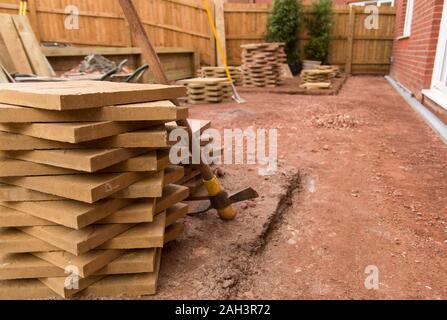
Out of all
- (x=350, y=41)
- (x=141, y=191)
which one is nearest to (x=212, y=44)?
(x=350, y=41)

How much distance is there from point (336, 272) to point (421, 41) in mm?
7139

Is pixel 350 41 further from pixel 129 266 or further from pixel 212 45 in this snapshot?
pixel 129 266

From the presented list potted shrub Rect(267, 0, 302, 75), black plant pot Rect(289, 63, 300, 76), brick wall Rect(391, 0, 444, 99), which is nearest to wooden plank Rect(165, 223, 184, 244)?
brick wall Rect(391, 0, 444, 99)

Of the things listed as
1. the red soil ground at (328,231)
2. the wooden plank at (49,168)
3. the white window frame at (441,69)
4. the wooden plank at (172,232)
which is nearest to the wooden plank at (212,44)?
the white window frame at (441,69)

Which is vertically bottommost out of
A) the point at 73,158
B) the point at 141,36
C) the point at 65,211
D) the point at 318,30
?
the point at 65,211

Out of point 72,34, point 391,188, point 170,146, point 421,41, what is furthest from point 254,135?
point 72,34

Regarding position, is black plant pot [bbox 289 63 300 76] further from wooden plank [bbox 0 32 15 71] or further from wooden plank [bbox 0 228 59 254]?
wooden plank [bbox 0 228 59 254]

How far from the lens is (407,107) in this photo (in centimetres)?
770

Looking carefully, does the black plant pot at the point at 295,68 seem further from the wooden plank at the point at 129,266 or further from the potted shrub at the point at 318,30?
the wooden plank at the point at 129,266

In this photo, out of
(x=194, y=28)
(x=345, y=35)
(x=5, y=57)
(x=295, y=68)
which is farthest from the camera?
(x=345, y=35)

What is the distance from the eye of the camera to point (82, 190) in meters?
1.67

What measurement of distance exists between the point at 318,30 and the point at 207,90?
7237 mm

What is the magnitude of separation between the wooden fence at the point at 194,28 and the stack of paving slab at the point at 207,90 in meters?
3.78

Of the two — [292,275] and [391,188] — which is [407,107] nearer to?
[391,188]
